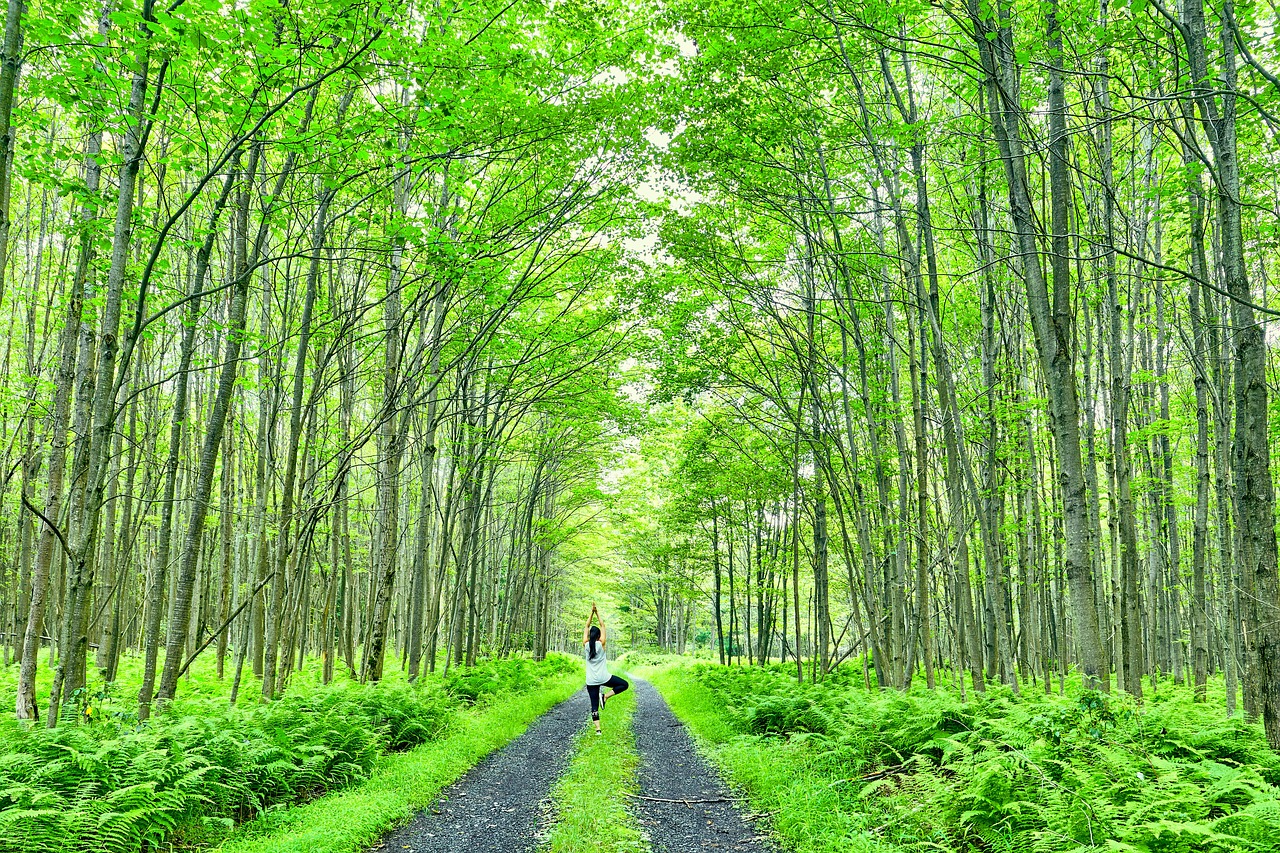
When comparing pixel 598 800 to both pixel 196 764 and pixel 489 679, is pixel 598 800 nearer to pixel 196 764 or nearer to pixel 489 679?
pixel 196 764

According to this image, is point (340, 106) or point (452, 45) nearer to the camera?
point (452, 45)

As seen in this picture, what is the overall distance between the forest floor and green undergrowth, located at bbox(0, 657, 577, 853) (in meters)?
0.42

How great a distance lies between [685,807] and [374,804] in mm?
3001

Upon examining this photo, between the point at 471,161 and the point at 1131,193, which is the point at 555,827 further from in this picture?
the point at 1131,193

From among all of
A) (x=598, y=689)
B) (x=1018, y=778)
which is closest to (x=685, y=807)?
(x=1018, y=778)

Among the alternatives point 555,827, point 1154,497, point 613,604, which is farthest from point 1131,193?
point 613,604

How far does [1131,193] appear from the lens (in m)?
10.2

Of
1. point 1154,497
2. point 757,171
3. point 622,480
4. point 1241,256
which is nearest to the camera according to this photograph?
point 1241,256

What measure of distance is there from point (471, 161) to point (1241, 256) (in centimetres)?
990

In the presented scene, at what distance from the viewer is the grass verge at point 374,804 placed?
525cm

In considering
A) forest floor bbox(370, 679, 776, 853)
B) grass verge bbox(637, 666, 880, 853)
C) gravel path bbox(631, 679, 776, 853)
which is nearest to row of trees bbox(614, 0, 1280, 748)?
grass verge bbox(637, 666, 880, 853)

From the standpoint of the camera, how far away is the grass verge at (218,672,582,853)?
5250 millimetres

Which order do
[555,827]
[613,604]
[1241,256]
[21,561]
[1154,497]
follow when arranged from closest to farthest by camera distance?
[1241,256]
[555,827]
[21,561]
[1154,497]
[613,604]

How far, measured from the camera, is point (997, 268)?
1049 centimetres
